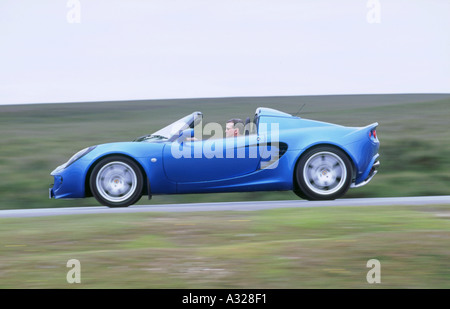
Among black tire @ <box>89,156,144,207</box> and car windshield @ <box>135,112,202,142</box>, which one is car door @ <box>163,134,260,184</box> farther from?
black tire @ <box>89,156,144,207</box>

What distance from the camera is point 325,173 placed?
8.89m

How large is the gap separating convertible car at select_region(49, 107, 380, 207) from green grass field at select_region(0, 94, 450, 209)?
1.04m

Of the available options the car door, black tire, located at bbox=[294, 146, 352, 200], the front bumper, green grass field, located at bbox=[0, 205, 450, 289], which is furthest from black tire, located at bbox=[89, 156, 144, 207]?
black tire, located at bbox=[294, 146, 352, 200]

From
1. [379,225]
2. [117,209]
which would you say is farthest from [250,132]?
[379,225]

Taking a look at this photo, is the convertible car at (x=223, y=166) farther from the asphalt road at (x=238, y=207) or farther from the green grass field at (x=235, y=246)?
the green grass field at (x=235, y=246)

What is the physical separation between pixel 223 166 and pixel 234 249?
3.28 metres

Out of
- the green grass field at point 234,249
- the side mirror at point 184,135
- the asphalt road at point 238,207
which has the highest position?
the side mirror at point 184,135

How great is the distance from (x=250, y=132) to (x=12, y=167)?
702cm

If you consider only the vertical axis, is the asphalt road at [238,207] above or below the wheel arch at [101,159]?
below

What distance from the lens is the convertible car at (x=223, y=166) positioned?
28.8 ft

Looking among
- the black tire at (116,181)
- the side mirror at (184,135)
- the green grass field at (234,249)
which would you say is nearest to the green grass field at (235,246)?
the green grass field at (234,249)

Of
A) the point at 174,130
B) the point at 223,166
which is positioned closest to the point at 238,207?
the point at 223,166

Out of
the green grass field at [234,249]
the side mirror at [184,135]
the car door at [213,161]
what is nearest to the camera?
the green grass field at [234,249]
